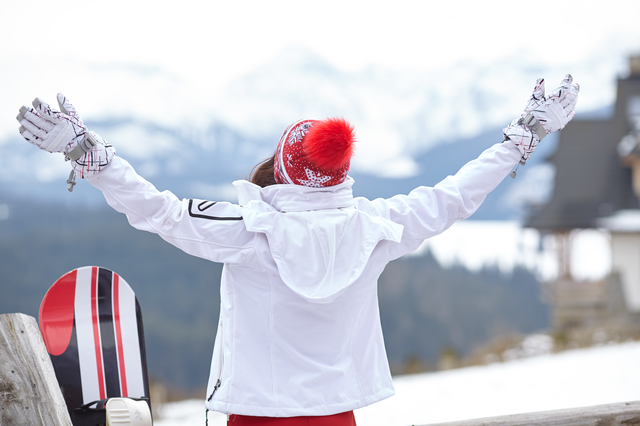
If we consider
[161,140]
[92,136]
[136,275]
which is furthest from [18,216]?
[92,136]

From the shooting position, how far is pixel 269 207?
1.59 metres

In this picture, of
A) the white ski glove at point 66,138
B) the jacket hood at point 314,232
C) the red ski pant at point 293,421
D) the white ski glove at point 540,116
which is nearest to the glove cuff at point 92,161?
the white ski glove at point 66,138

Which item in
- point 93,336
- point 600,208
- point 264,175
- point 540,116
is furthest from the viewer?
point 600,208

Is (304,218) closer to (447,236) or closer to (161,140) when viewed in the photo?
(447,236)

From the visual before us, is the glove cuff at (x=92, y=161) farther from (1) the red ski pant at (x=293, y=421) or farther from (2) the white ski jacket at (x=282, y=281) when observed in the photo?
(1) the red ski pant at (x=293, y=421)

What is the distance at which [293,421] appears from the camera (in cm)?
156

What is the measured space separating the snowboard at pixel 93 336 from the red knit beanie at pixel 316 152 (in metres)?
0.92

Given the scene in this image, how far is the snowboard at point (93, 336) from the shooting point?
2.13 meters

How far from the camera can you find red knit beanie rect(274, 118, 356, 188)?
1.55 metres

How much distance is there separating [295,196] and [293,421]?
1.94 feet

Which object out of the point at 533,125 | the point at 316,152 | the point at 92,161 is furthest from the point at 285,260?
the point at 533,125

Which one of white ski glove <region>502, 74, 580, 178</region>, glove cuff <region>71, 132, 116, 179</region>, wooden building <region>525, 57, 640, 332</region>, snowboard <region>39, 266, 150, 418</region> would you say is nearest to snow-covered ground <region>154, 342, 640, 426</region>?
snowboard <region>39, 266, 150, 418</region>

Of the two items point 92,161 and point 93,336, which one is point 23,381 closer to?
point 93,336

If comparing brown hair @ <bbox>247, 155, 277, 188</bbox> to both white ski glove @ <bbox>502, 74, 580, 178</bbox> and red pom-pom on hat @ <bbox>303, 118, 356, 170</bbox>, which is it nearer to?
red pom-pom on hat @ <bbox>303, 118, 356, 170</bbox>
